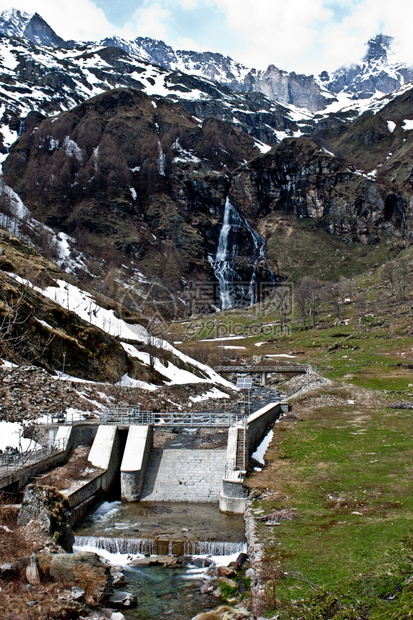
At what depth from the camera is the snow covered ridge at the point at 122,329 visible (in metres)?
67.4

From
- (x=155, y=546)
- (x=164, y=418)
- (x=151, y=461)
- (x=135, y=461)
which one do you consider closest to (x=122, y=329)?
(x=164, y=418)

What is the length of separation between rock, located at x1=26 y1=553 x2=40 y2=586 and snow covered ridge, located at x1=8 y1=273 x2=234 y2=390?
1905 inches

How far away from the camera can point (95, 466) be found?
3161 centimetres

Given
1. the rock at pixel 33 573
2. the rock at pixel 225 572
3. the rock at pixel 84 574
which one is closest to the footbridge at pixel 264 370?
the rock at pixel 225 572

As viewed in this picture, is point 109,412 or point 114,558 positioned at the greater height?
point 109,412

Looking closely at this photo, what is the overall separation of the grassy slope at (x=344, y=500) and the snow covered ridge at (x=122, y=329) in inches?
805

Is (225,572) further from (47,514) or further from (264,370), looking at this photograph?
(264,370)

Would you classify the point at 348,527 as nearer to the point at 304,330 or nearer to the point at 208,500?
the point at 208,500

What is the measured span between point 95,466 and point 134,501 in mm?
3732

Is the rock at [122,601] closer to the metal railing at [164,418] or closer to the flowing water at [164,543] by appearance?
the flowing water at [164,543]

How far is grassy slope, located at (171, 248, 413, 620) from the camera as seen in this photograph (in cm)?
1393

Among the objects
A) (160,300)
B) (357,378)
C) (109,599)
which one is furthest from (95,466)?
(160,300)

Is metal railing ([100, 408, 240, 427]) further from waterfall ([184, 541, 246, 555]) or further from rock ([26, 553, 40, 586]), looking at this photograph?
rock ([26, 553, 40, 586])

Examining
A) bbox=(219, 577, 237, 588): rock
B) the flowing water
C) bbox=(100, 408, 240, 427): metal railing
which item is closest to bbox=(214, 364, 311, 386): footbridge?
bbox=(100, 408, 240, 427): metal railing
